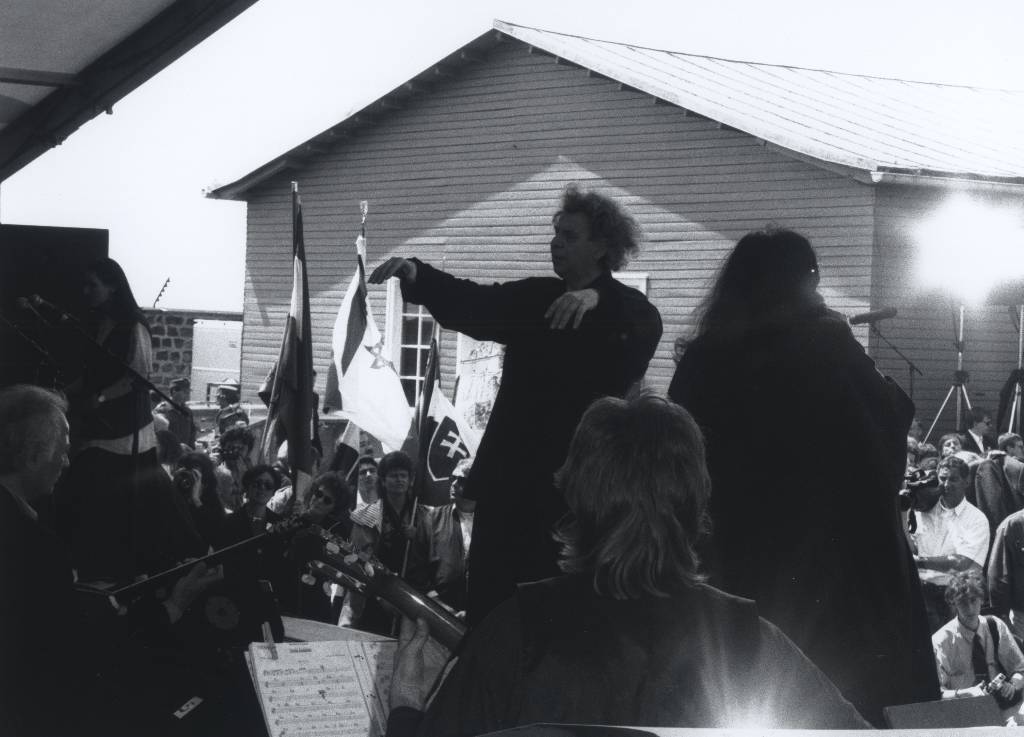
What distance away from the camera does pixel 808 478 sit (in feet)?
10.2

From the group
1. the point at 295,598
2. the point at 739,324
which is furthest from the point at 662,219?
the point at 739,324

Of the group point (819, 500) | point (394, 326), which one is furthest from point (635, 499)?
point (394, 326)

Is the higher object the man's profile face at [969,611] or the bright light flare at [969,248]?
the bright light flare at [969,248]

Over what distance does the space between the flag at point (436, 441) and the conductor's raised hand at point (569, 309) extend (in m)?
4.53

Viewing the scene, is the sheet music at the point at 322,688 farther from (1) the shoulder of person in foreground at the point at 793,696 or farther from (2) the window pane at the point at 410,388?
(2) the window pane at the point at 410,388

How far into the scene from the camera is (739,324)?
325 cm

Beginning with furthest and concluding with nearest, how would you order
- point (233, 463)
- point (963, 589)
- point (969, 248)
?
point (969, 248), point (233, 463), point (963, 589)

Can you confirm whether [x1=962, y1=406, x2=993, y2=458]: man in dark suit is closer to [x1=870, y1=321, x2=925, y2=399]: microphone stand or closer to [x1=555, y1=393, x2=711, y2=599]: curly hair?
[x1=870, y1=321, x2=925, y2=399]: microphone stand

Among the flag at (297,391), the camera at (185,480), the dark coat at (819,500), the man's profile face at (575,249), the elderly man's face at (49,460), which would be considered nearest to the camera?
the dark coat at (819,500)

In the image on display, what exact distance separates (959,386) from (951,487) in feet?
17.3

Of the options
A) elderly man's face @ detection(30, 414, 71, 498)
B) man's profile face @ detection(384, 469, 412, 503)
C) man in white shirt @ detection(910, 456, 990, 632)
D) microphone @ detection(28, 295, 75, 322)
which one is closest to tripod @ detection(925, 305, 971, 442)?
man in white shirt @ detection(910, 456, 990, 632)

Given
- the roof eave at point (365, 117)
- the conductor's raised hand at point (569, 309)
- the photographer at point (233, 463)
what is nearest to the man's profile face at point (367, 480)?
the photographer at point (233, 463)

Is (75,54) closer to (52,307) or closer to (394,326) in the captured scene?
(52,307)

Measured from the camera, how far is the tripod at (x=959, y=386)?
1375cm
